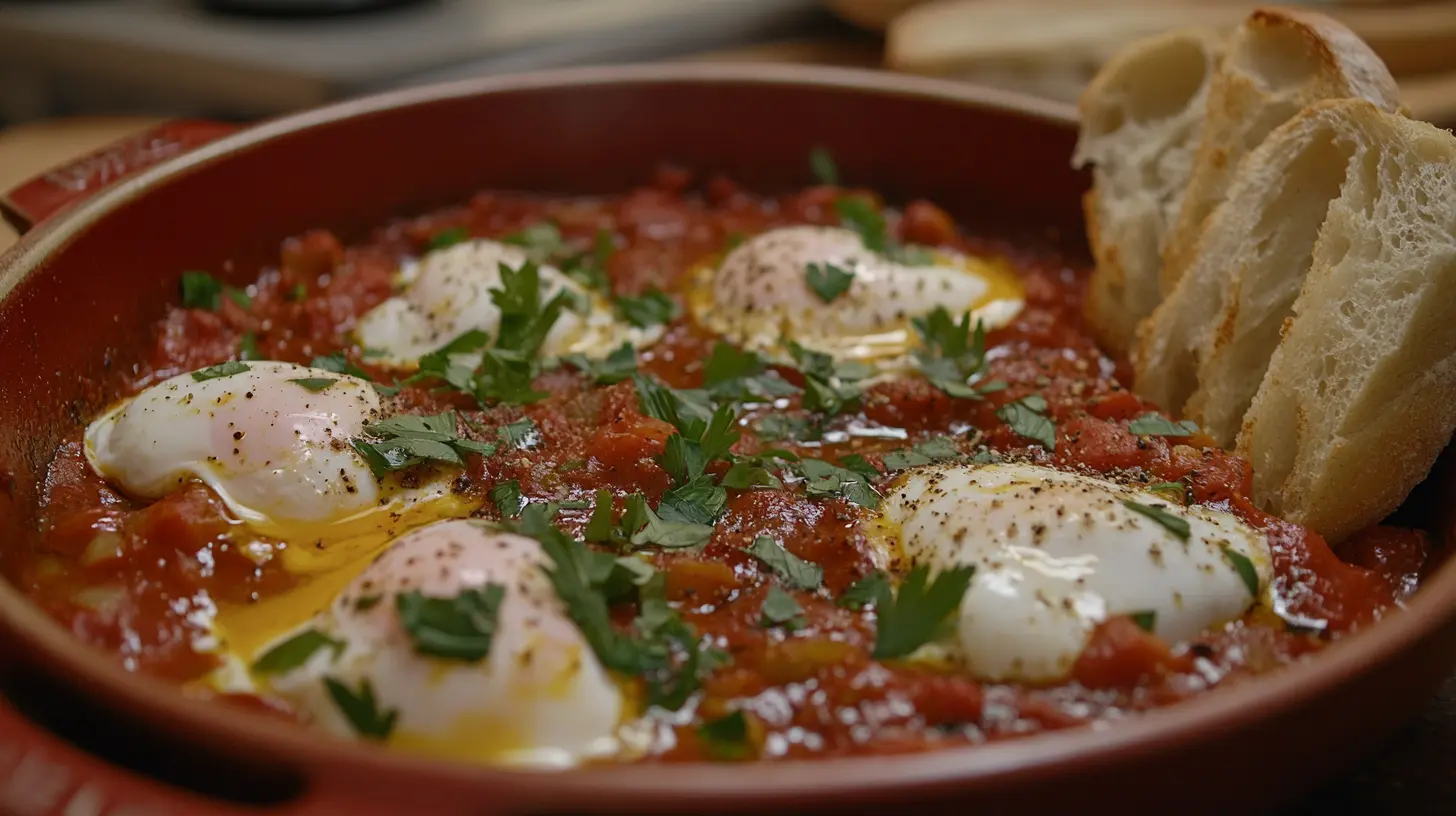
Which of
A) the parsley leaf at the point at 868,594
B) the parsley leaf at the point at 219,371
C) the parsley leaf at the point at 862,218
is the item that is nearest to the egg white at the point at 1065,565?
the parsley leaf at the point at 868,594

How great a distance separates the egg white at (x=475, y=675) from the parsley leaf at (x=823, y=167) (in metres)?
2.64

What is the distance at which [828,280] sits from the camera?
154 inches

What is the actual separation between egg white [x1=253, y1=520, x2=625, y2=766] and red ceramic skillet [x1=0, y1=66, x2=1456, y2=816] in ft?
1.15

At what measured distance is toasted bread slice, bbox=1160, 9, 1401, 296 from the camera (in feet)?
10.6

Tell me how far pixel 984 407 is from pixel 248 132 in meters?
2.50

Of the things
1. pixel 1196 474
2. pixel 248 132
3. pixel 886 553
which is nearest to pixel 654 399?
pixel 886 553

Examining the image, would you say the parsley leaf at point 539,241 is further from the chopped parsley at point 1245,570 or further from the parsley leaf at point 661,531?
the chopped parsley at point 1245,570

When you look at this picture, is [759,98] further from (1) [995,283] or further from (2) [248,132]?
(2) [248,132]

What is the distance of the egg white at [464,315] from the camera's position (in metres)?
3.76

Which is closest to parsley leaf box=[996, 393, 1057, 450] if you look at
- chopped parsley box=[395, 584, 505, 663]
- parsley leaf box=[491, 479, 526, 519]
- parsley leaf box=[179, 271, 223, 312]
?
parsley leaf box=[491, 479, 526, 519]

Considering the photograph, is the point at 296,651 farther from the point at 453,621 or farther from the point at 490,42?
the point at 490,42

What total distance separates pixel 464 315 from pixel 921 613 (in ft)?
6.20

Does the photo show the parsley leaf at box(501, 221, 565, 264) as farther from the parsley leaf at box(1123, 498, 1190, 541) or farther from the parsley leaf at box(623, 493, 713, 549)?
the parsley leaf at box(1123, 498, 1190, 541)

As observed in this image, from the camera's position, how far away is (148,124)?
17.1 feet
